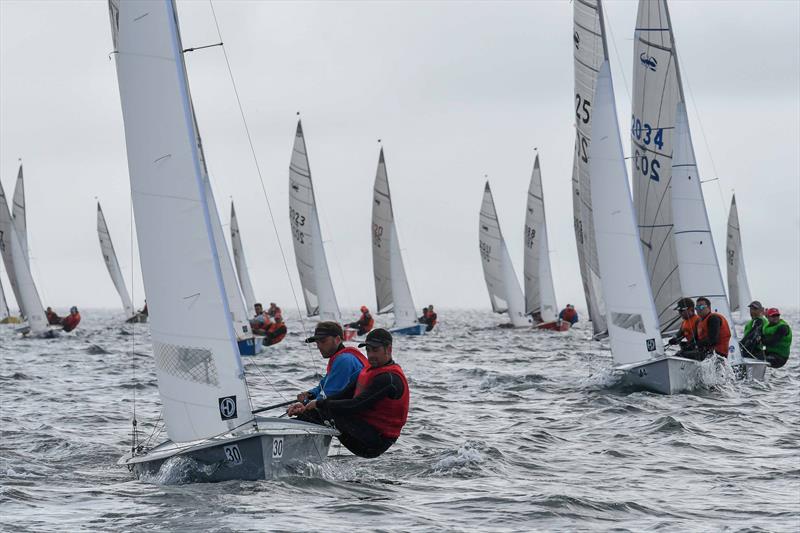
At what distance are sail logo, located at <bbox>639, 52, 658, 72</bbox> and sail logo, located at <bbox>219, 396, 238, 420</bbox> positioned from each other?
14.1 m

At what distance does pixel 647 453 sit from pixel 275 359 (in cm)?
1569

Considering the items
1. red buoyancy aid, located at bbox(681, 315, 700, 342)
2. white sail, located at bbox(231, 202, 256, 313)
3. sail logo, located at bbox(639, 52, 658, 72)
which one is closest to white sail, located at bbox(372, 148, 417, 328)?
white sail, located at bbox(231, 202, 256, 313)

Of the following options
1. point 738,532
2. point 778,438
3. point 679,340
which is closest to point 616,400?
point 679,340

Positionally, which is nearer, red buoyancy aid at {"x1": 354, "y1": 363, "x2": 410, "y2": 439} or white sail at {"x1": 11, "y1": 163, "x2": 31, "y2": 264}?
red buoyancy aid at {"x1": 354, "y1": 363, "x2": 410, "y2": 439}

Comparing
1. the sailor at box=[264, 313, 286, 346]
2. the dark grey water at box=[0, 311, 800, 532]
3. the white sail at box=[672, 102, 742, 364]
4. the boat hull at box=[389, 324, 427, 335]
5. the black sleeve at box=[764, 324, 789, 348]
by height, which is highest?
the white sail at box=[672, 102, 742, 364]

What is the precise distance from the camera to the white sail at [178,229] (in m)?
8.34

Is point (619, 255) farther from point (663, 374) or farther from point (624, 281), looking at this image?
point (663, 374)

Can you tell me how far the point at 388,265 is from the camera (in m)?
37.1

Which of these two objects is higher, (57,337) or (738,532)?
(57,337)

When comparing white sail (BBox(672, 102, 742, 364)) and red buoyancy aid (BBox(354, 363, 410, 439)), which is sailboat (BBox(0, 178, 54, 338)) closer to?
white sail (BBox(672, 102, 742, 364))

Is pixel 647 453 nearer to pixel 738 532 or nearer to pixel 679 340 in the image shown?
pixel 738 532

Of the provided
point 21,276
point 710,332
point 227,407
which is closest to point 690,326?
point 710,332

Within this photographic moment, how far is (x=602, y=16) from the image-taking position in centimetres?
1920

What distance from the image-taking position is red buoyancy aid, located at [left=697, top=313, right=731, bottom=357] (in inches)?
613
